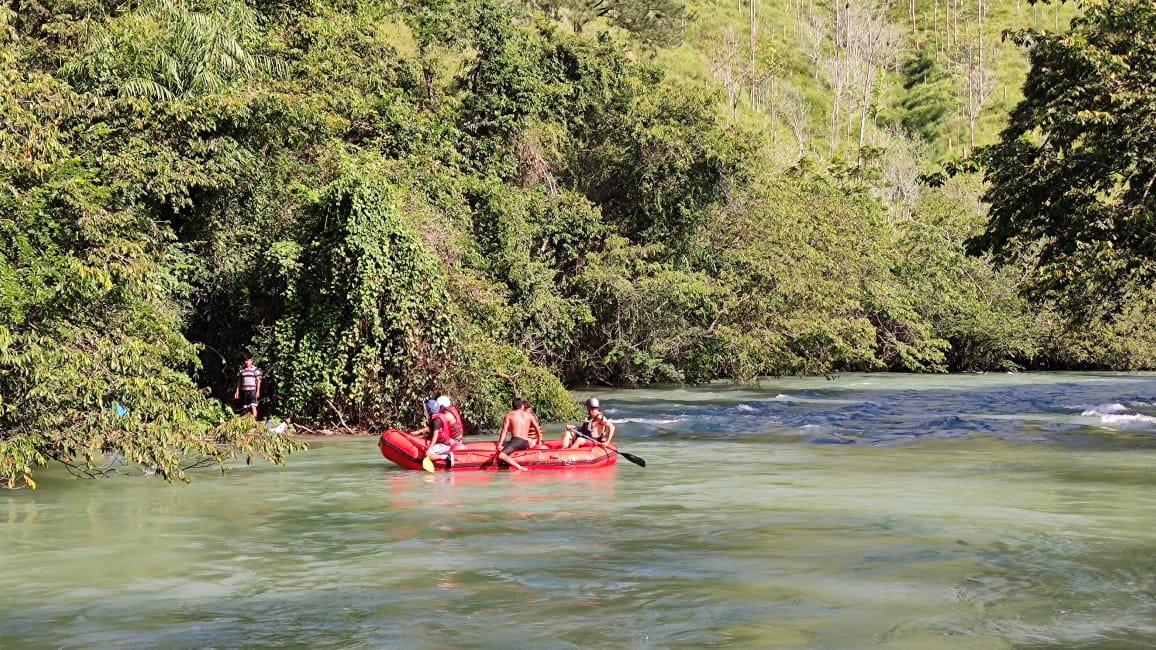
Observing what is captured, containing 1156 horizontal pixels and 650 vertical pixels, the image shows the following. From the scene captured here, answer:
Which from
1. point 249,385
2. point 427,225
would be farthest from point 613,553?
point 427,225

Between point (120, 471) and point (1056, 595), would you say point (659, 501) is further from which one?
point (120, 471)

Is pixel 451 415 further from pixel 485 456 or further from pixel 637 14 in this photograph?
pixel 637 14

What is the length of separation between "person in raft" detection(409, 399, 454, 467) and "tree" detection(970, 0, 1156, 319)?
1237 cm

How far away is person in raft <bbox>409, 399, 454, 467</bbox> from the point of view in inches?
750

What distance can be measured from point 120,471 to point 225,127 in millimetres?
7455

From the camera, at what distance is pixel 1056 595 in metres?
10.1

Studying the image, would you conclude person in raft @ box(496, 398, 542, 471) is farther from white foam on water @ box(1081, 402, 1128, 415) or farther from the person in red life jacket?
white foam on water @ box(1081, 402, 1128, 415)

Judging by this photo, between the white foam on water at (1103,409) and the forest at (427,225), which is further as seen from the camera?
the white foam on water at (1103,409)

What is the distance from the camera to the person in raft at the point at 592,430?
20.1 metres

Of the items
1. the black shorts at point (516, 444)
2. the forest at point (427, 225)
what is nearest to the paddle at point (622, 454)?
the black shorts at point (516, 444)

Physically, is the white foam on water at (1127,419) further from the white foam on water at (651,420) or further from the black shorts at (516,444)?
the black shorts at (516,444)

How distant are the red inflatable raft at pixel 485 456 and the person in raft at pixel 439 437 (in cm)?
9

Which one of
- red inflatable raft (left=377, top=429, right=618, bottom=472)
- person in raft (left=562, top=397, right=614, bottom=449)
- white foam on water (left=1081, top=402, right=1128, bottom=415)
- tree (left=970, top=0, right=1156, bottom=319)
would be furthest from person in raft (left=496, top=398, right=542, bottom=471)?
white foam on water (left=1081, top=402, right=1128, bottom=415)

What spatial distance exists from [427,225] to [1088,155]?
509 inches
